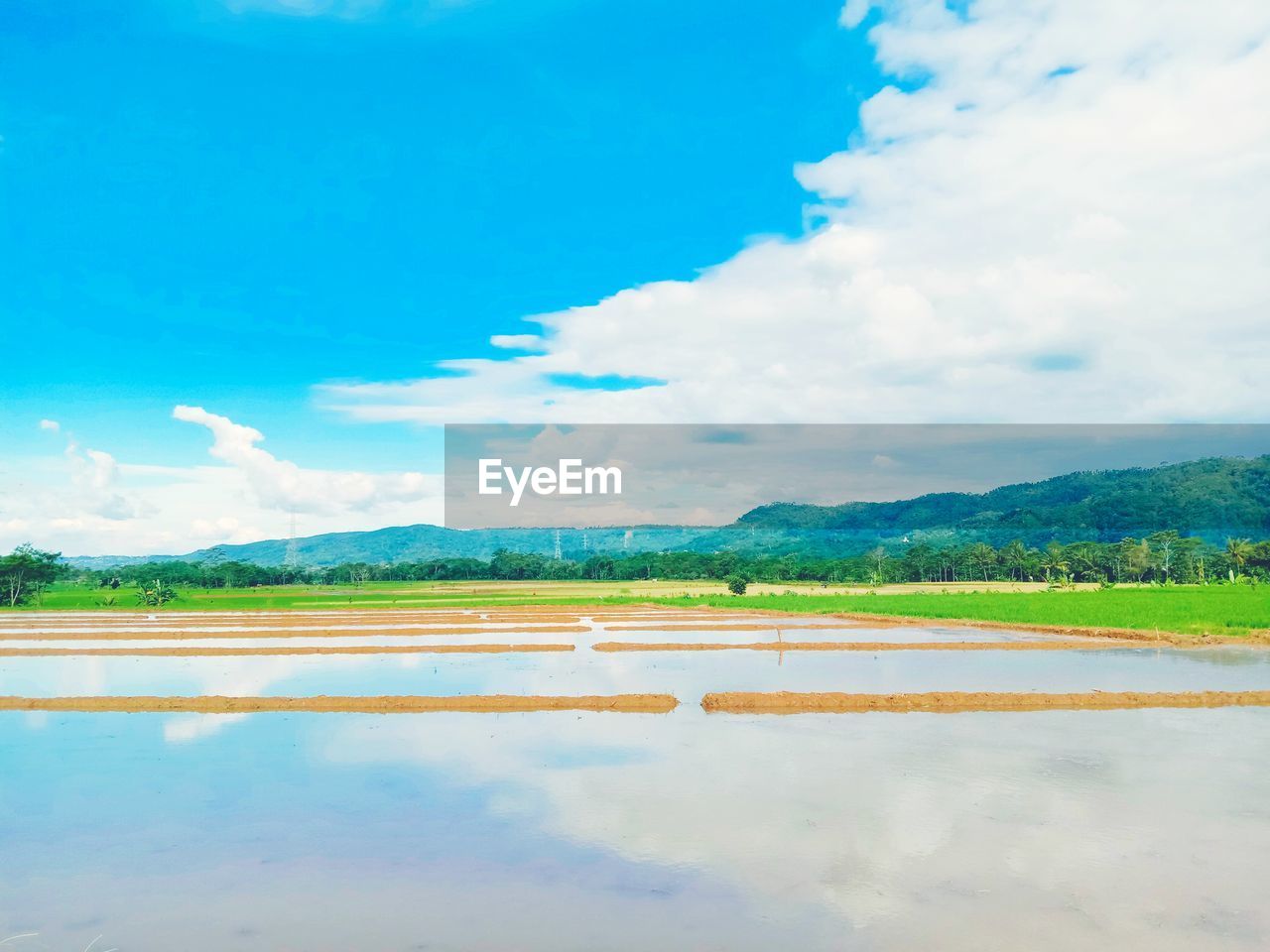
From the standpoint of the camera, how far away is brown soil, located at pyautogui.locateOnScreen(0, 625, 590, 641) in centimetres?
2759

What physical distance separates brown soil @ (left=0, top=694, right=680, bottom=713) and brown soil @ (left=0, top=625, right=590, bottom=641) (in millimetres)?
12647

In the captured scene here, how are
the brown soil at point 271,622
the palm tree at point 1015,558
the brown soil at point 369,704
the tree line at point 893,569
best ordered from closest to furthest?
the brown soil at point 369,704, the brown soil at point 271,622, the tree line at point 893,569, the palm tree at point 1015,558

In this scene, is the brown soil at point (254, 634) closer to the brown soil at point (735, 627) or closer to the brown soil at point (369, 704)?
the brown soil at point (735, 627)

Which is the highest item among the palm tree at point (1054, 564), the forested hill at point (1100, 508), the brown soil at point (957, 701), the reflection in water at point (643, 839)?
the forested hill at point (1100, 508)

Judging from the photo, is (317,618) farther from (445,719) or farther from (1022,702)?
(1022,702)

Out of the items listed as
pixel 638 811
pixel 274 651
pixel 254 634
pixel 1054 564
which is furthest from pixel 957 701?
pixel 1054 564

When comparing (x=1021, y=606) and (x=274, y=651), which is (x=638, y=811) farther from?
(x=1021, y=606)

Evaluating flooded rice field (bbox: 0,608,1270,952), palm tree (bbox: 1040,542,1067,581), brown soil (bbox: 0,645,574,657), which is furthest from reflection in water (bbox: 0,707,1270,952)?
palm tree (bbox: 1040,542,1067,581)

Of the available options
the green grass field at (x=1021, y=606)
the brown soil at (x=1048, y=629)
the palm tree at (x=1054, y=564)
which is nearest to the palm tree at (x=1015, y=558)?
the palm tree at (x=1054, y=564)

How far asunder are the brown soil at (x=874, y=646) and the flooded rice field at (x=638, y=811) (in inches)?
199

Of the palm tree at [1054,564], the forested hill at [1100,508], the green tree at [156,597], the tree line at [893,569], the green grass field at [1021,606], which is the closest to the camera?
the green grass field at [1021,606]

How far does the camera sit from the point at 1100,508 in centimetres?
12800

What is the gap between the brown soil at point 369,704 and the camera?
46.7 feet

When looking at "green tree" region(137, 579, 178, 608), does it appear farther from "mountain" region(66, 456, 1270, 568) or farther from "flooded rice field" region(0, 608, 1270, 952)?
"mountain" region(66, 456, 1270, 568)
